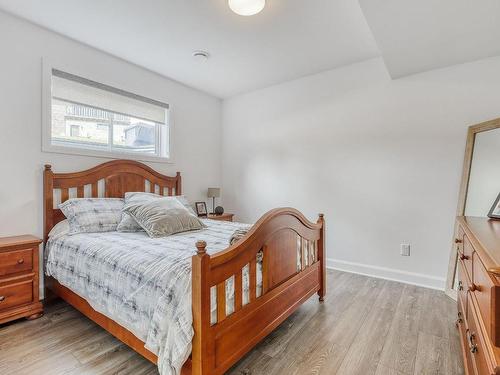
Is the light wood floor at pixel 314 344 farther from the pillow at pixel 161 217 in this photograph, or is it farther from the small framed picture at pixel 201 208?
the small framed picture at pixel 201 208

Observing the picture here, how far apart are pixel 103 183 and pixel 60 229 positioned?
703mm

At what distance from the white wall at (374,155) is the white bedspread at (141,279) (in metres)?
1.79

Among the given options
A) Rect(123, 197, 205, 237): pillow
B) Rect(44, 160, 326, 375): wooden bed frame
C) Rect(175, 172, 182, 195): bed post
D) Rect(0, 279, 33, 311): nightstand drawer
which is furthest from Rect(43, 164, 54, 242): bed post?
Rect(175, 172, 182, 195): bed post

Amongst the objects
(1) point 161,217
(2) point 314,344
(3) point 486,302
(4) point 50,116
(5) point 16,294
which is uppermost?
(4) point 50,116

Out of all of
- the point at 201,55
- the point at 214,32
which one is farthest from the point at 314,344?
the point at 201,55

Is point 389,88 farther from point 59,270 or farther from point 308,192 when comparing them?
point 59,270

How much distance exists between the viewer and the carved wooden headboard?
2539 millimetres

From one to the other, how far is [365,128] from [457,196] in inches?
46.1

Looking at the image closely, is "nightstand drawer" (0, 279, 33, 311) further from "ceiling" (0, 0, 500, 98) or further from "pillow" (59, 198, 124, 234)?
"ceiling" (0, 0, 500, 98)

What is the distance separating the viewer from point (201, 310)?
129 cm

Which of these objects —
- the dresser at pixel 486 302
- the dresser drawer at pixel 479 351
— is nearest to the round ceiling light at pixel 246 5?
the dresser at pixel 486 302

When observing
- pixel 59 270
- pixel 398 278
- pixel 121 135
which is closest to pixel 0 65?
pixel 121 135

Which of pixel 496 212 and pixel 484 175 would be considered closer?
pixel 496 212

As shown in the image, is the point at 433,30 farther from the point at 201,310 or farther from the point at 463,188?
the point at 201,310
